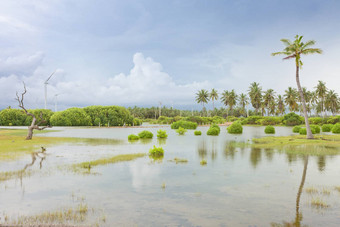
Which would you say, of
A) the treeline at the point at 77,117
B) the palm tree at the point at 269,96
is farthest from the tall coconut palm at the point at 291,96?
the treeline at the point at 77,117

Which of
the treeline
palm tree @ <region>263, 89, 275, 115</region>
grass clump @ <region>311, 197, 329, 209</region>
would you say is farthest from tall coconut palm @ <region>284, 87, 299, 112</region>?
grass clump @ <region>311, 197, 329, 209</region>

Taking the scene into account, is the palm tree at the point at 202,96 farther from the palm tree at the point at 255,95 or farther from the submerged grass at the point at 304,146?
the submerged grass at the point at 304,146

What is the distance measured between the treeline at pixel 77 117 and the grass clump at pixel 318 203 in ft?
283

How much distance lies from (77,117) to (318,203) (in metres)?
94.6

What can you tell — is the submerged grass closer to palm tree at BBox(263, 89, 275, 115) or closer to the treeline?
the treeline

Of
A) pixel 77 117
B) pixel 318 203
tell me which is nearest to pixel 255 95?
pixel 77 117

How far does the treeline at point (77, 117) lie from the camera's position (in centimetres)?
9375

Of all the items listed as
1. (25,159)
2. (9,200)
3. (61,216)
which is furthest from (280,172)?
(25,159)

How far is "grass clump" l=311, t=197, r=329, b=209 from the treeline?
86.3m

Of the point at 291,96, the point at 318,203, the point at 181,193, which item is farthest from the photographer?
the point at 291,96

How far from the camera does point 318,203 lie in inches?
365

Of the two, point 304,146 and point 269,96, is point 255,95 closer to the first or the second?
point 269,96

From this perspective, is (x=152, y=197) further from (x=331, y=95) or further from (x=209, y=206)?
(x=331, y=95)

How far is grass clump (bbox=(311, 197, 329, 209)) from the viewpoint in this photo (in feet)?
29.6
